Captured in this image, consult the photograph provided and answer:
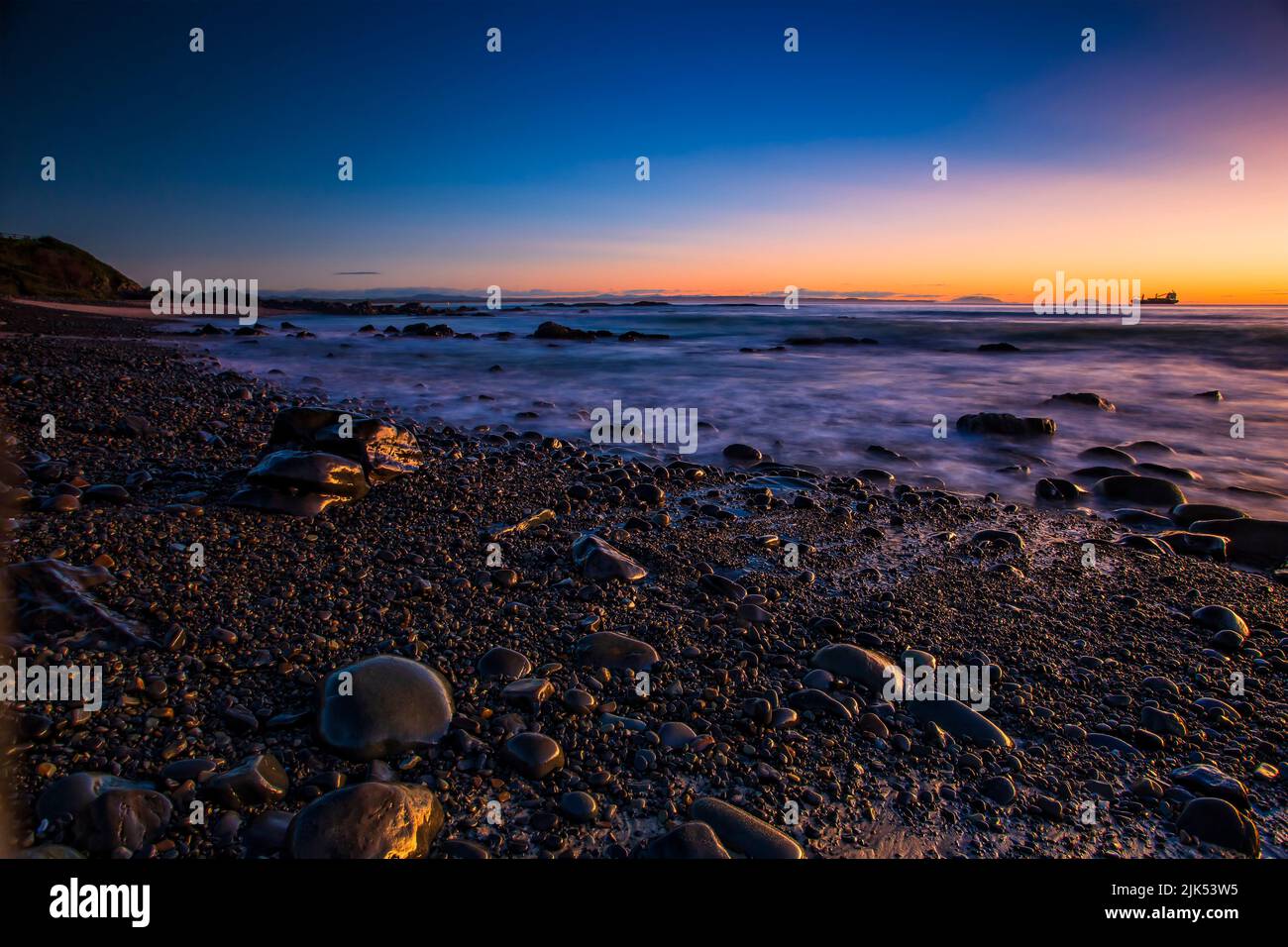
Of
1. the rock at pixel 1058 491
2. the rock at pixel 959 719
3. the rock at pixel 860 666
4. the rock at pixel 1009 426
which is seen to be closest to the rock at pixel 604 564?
the rock at pixel 860 666

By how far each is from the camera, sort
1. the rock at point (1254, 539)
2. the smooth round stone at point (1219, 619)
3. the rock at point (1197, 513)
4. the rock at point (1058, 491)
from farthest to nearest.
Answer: the rock at point (1058, 491) → the rock at point (1197, 513) → the rock at point (1254, 539) → the smooth round stone at point (1219, 619)

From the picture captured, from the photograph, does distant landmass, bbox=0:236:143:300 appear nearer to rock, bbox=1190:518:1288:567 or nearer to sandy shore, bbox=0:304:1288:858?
sandy shore, bbox=0:304:1288:858

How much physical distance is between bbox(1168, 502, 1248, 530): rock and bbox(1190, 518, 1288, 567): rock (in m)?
0.38

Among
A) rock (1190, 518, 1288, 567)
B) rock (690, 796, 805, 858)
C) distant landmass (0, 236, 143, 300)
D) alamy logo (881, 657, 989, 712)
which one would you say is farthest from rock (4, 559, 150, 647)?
distant landmass (0, 236, 143, 300)

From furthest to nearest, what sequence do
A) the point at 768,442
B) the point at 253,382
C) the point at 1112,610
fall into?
the point at 253,382, the point at 768,442, the point at 1112,610

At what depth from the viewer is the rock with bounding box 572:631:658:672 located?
9.73 ft

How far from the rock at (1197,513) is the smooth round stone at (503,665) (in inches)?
240

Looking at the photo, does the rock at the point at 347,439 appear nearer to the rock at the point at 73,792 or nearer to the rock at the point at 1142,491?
the rock at the point at 73,792

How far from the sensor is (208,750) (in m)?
2.21

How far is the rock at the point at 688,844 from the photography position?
195 cm

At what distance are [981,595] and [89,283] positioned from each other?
56.2 metres

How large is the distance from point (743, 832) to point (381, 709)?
1423mm

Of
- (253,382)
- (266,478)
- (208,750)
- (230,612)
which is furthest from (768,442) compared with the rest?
(253,382)
